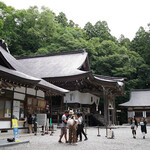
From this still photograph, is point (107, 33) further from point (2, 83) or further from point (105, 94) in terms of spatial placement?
point (2, 83)

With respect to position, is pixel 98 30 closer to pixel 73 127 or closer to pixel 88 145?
pixel 73 127

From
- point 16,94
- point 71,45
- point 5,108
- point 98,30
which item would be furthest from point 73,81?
point 98,30

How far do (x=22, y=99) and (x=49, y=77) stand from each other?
5697mm

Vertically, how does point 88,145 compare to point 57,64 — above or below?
below

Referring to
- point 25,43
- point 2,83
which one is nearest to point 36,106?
point 2,83

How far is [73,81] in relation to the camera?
1912cm

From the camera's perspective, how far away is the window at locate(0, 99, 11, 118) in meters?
11.1

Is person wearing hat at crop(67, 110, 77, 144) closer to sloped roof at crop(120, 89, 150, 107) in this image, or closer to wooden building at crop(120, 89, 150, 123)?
wooden building at crop(120, 89, 150, 123)

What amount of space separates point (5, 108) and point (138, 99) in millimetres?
24274

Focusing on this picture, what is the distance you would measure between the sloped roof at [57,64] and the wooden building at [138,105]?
38.6 ft

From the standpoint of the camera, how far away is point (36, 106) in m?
14.3

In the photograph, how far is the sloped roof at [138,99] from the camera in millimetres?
29791

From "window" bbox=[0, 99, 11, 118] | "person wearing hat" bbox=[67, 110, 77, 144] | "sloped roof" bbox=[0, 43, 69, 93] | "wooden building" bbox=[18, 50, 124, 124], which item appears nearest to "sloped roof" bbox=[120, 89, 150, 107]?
"wooden building" bbox=[18, 50, 124, 124]

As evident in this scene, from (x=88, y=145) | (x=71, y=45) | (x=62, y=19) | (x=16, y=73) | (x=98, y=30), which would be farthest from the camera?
(x=62, y=19)
